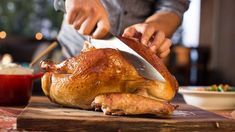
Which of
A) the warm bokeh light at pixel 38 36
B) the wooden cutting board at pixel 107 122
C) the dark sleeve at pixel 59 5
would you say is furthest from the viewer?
the warm bokeh light at pixel 38 36

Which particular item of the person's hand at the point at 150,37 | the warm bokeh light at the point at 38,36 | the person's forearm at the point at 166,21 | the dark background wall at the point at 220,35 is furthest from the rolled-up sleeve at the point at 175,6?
the warm bokeh light at the point at 38,36

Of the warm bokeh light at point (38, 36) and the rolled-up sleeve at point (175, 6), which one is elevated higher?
the warm bokeh light at point (38, 36)

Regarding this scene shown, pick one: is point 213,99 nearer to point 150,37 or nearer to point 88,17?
point 150,37

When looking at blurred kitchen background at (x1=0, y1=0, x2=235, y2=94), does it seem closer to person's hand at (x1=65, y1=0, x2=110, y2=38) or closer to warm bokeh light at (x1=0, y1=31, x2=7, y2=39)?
warm bokeh light at (x1=0, y1=31, x2=7, y2=39)

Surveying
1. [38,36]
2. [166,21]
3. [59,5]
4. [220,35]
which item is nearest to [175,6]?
[166,21]

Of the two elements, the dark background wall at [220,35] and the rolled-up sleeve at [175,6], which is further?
the dark background wall at [220,35]

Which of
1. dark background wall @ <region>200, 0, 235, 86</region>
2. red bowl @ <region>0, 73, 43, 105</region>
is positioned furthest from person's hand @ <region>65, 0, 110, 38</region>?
dark background wall @ <region>200, 0, 235, 86</region>

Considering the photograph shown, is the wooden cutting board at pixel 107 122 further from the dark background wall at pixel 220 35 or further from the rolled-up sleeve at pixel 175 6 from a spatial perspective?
the dark background wall at pixel 220 35
